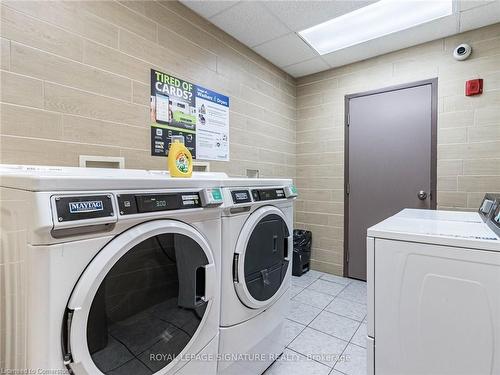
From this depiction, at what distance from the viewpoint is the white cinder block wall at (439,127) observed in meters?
2.26

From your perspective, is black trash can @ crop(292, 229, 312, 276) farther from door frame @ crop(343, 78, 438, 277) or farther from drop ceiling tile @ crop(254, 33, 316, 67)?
drop ceiling tile @ crop(254, 33, 316, 67)

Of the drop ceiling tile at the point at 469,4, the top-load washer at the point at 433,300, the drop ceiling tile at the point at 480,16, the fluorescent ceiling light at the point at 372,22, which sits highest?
the fluorescent ceiling light at the point at 372,22

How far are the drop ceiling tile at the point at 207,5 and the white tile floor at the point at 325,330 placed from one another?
253 centimetres

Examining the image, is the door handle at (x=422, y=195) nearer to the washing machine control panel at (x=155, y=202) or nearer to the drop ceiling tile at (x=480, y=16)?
the drop ceiling tile at (x=480, y=16)

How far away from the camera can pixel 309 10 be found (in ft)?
6.69

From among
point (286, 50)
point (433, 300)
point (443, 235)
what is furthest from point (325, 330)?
point (286, 50)

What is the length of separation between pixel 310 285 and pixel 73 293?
2.59 meters

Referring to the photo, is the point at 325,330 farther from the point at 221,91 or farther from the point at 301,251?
the point at 221,91

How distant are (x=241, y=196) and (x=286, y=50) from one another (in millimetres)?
2089

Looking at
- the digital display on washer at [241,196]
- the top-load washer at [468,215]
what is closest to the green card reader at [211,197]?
the digital display on washer at [241,196]

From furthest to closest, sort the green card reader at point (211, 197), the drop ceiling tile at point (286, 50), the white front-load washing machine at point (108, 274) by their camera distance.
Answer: the drop ceiling tile at point (286, 50), the green card reader at point (211, 197), the white front-load washing machine at point (108, 274)

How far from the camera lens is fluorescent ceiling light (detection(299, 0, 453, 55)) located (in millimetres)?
2076

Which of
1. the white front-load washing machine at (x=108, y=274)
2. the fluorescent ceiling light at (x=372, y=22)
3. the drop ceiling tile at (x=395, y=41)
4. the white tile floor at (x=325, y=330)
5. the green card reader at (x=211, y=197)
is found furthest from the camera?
the drop ceiling tile at (x=395, y=41)

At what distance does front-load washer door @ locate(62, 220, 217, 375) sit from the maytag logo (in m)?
0.11
